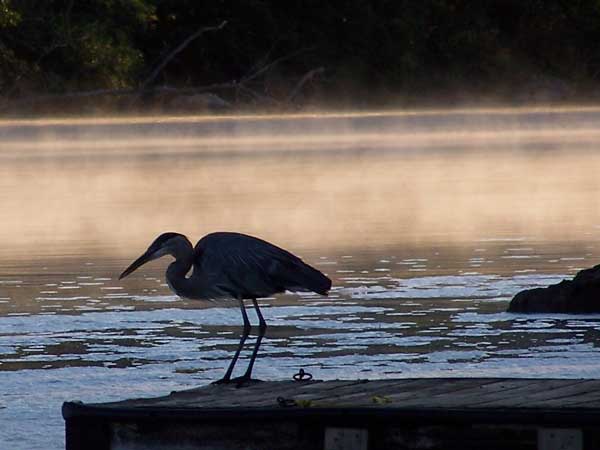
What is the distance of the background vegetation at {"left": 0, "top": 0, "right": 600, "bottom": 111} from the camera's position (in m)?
44.9

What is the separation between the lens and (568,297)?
10.8 m

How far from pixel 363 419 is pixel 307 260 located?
8310 mm

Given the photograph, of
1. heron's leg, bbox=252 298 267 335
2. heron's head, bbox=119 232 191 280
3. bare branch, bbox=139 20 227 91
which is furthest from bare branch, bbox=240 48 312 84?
heron's head, bbox=119 232 191 280

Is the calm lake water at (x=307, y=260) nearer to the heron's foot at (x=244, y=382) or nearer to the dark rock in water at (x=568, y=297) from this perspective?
the dark rock in water at (x=568, y=297)

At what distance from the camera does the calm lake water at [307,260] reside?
29.9ft

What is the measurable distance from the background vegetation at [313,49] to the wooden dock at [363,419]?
36.6 m

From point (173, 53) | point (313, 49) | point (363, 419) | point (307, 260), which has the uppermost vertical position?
point (313, 49)

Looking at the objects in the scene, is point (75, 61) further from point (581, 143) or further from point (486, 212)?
point (486, 212)

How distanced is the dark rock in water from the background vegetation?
32.7 metres

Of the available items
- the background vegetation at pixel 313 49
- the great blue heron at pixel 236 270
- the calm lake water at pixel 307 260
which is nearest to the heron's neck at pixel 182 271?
the great blue heron at pixel 236 270

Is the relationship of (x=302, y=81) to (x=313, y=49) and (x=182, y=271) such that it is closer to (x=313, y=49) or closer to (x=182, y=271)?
(x=313, y=49)

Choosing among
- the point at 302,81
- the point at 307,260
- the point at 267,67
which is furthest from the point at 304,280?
the point at 302,81

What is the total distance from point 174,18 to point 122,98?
16.7 feet

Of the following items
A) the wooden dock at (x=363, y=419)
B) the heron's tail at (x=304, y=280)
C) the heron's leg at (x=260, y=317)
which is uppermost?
the heron's tail at (x=304, y=280)
